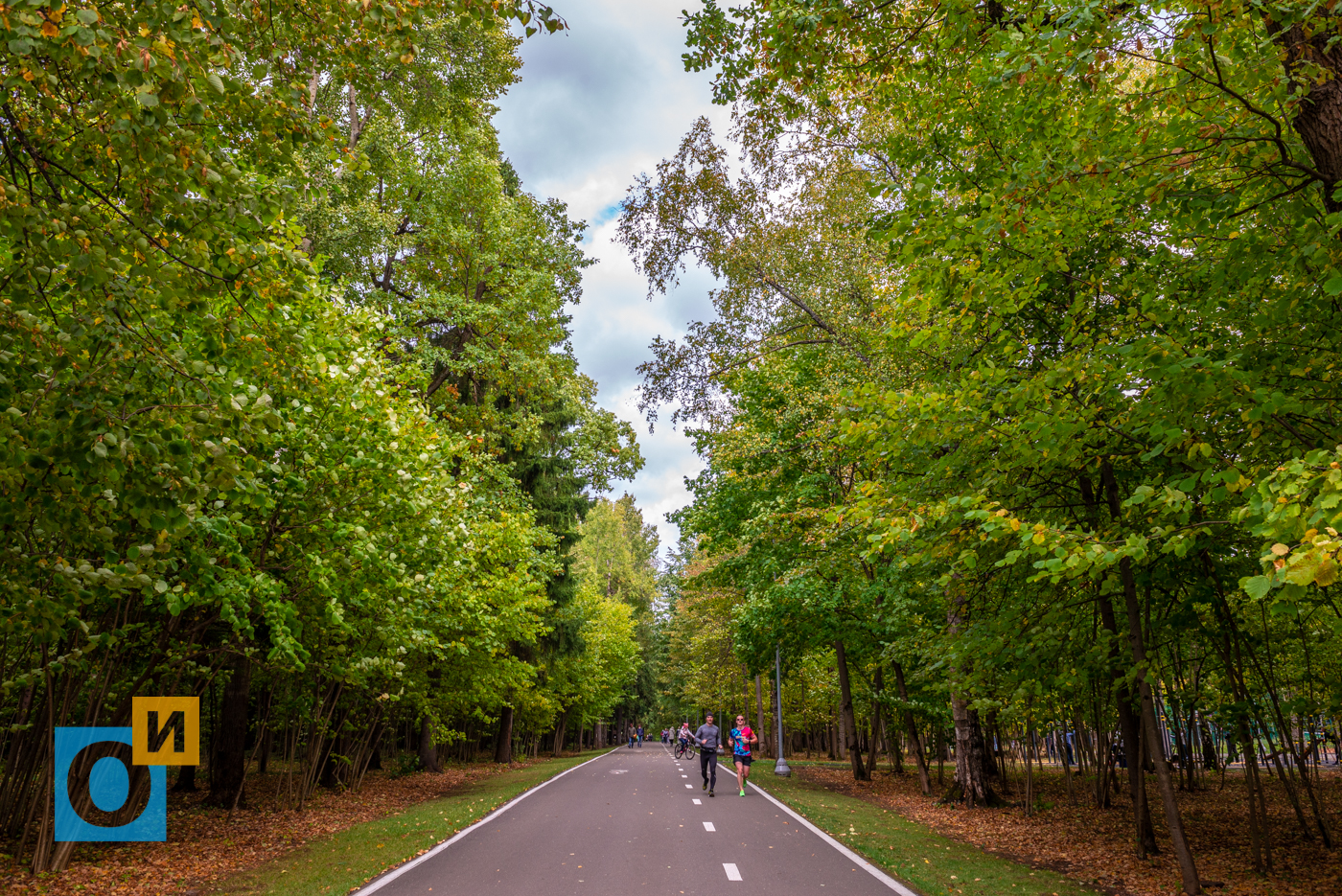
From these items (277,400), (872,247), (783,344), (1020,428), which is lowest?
(1020,428)

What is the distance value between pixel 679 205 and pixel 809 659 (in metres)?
21.0

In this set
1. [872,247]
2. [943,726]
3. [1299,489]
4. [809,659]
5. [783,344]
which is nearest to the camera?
[1299,489]

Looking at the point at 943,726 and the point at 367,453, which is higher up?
the point at 367,453

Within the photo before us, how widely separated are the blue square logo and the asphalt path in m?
3.93

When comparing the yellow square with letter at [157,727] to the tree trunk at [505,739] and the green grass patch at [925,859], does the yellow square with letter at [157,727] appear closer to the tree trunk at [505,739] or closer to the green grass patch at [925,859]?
the green grass patch at [925,859]

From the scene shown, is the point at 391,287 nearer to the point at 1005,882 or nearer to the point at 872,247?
the point at 872,247

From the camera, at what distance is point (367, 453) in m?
10.2

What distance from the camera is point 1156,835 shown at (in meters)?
12.3

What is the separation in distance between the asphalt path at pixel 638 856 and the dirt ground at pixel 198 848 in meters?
2.43

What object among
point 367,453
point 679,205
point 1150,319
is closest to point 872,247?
point 679,205

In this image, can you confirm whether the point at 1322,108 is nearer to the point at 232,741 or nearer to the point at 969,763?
the point at 969,763

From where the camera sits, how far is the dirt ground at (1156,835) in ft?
28.2

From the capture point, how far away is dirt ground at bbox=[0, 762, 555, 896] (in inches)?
319

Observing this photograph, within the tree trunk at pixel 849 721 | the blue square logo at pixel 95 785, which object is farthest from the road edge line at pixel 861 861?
the blue square logo at pixel 95 785
